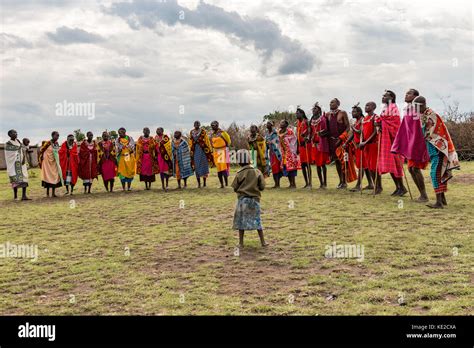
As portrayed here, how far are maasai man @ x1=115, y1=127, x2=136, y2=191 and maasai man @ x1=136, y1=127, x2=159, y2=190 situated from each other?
0.26 metres

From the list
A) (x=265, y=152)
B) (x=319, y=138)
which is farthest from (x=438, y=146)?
(x=265, y=152)

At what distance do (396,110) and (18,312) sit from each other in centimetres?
959

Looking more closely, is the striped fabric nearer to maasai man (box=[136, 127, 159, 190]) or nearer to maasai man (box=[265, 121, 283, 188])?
maasai man (box=[265, 121, 283, 188])

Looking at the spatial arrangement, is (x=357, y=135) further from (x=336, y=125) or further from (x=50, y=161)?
(x=50, y=161)

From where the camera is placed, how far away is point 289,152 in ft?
49.3

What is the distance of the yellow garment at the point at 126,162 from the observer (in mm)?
15977

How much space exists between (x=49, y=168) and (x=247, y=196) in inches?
406

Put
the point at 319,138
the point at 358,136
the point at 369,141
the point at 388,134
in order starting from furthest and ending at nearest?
the point at 319,138
the point at 358,136
the point at 369,141
the point at 388,134

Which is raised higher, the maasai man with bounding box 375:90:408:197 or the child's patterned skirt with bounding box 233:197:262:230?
the maasai man with bounding box 375:90:408:197

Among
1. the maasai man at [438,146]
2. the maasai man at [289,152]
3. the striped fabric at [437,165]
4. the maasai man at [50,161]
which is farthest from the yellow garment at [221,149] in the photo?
the striped fabric at [437,165]

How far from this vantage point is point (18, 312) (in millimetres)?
5176

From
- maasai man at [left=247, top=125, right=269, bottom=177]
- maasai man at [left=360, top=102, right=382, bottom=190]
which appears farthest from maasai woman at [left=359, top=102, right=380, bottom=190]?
maasai man at [left=247, top=125, right=269, bottom=177]

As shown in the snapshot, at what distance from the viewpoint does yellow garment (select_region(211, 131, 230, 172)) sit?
620 inches
